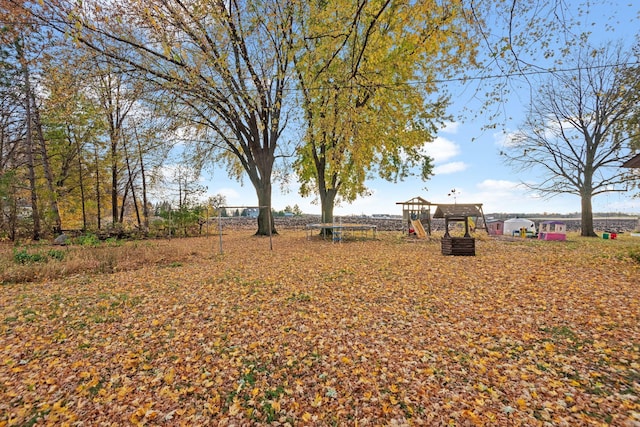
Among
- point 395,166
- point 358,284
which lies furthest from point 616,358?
point 395,166

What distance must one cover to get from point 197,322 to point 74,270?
216 inches

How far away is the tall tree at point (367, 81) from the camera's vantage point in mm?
4402

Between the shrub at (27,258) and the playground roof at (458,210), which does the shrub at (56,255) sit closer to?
the shrub at (27,258)

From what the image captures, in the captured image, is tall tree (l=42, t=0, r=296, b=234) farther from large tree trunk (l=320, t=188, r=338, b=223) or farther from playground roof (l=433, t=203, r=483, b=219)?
playground roof (l=433, t=203, r=483, b=219)

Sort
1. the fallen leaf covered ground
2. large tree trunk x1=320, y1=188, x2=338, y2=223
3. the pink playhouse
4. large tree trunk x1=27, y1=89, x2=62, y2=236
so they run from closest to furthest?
the fallen leaf covered ground
large tree trunk x1=27, y1=89, x2=62, y2=236
the pink playhouse
large tree trunk x1=320, y1=188, x2=338, y2=223

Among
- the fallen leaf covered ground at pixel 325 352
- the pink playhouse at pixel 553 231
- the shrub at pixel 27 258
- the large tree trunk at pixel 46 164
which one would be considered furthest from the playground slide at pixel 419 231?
the large tree trunk at pixel 46 164

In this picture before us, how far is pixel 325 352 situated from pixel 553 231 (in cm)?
1849

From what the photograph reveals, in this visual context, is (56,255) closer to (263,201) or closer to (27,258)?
(27,258)

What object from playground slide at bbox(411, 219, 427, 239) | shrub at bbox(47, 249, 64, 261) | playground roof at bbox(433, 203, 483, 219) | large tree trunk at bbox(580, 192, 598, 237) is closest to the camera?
shrub at bbox(47, 249, 64, 261)

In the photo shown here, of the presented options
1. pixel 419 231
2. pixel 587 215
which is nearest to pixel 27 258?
pixel 419 231

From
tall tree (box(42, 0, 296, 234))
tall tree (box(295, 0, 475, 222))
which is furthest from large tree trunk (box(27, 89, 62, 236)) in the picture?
tall tree (box(295, 0, 475, 222))

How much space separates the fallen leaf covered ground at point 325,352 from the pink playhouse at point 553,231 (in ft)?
32.9

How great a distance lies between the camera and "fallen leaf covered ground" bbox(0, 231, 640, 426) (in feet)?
7.48

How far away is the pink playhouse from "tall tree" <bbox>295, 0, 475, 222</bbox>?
6.95m
